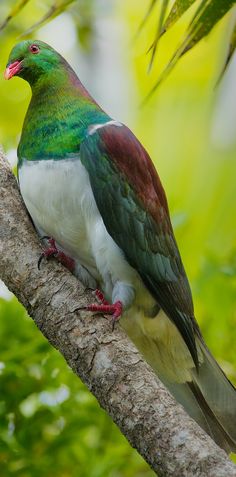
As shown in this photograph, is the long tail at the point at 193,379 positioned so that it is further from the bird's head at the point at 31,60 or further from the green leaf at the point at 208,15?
the green leaf at the point at 208,15

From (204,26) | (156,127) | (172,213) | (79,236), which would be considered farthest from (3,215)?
(156,127)

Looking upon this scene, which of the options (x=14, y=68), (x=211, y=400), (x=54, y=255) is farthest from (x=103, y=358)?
(x=14, y=68)

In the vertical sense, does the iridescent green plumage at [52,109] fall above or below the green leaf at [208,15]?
above

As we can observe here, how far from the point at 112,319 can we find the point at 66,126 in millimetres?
799

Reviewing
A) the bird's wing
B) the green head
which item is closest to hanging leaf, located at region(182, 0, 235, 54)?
the bird's wing

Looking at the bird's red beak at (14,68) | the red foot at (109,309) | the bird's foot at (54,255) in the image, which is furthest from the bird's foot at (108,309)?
the bird's red beak at (14,68)

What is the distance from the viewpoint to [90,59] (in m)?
4.55

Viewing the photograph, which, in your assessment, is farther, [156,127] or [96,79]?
[96,79]

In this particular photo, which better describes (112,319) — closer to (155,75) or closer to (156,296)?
(156,296)

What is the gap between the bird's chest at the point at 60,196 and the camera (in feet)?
9.61

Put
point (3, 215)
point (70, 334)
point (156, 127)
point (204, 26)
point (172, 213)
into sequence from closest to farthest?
1. point (204, 26)
2. point (70, 334)
3. point (3, 215)
4. point (172, 213)
5. point (156, 127)

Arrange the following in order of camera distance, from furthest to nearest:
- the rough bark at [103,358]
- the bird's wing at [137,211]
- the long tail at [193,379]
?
1. the long tail at [193,379]
2. the bird's wing at [137,211]
3. the rough bark at [103,358]

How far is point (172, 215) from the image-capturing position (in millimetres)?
3727

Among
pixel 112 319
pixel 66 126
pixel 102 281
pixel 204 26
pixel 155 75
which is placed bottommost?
pixel 112 319
